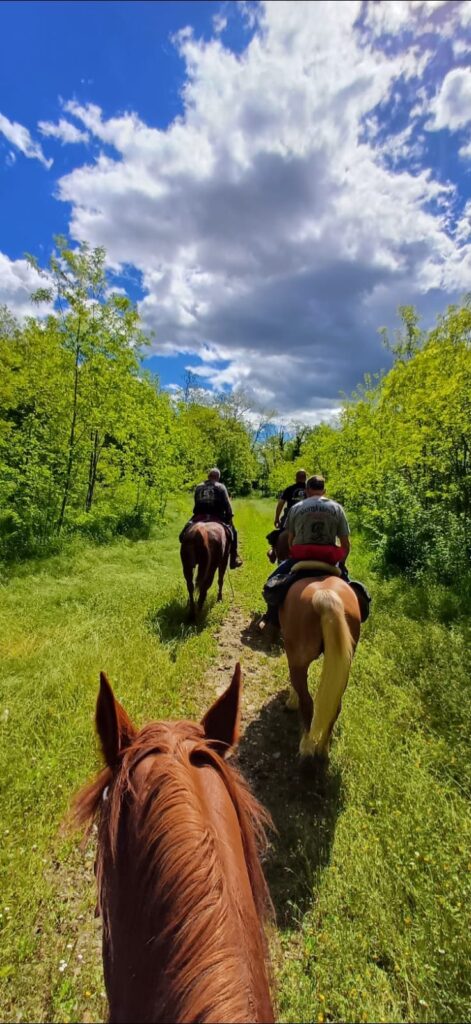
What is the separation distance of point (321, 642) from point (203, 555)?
135 inches

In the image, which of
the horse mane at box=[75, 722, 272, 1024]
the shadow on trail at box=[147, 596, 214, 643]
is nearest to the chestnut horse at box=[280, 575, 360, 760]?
the horse mane at box=[75, 722, 272, 1024]

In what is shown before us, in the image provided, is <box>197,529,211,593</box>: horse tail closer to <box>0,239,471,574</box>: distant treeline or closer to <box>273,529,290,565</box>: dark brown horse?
<box>273,529,290,565</box>: dark brown horse

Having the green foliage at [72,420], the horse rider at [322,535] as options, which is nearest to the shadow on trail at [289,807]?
the horse rider at [322,535]

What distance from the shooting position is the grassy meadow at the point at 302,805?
196 centimetres

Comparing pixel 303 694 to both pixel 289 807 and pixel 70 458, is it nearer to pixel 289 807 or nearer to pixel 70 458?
pixel 289 807

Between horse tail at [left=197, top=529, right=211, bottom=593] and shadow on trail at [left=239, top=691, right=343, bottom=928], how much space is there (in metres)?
2.60

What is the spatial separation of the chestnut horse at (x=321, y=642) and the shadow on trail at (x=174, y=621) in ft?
8.89

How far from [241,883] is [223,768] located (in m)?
0.29

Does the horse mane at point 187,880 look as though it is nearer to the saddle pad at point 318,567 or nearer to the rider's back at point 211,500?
the saddle pad at point 318,567

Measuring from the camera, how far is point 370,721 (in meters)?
3.83

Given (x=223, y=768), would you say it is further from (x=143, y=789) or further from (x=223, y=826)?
(x=143, y=789)

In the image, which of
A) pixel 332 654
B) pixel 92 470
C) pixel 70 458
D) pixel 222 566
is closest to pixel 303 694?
pixel 332 654

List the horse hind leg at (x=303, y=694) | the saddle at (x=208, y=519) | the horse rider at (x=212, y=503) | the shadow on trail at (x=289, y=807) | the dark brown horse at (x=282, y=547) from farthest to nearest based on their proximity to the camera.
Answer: the horse rider at (x=212, y=503), the saddle at (x=208, y=519), the dark brown horse at (x=282, y=547), the horse hind leg at (x=303, y=694), the shadow on trail at (x=289, y=807)

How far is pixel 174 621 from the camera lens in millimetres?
6320
